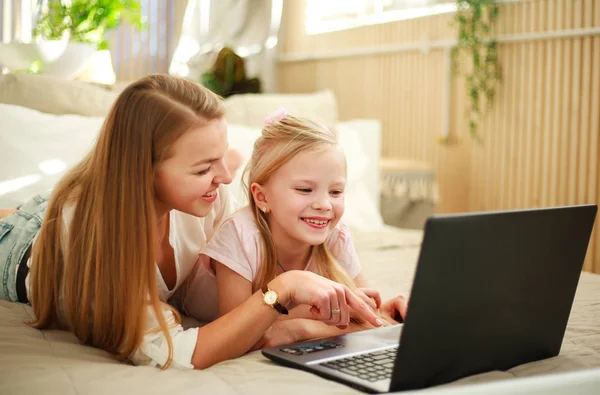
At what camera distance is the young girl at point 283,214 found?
1.19m

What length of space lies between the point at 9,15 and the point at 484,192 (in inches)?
99.1

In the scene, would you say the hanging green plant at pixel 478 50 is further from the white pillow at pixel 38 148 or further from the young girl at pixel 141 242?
the young girl at pixel 141 242

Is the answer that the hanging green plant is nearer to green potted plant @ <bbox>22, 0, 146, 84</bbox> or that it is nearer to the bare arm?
green potted plant @ <bbox>22, 0, 146, 84</bbox>

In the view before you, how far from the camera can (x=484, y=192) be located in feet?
10.3

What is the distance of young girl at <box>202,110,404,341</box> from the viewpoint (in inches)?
47.0

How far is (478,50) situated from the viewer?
3045 millimetres

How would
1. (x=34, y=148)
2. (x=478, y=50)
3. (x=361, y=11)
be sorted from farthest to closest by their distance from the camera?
(x=361, y=11) → (x=478, y=50) → (x=34, y=148)

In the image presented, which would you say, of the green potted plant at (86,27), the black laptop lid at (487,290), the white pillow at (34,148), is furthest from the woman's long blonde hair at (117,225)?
the green potted plant at (86,27)

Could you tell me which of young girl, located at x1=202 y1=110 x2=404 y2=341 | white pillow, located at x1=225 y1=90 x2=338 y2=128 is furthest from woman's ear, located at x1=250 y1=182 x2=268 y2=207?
white pillow, located at x1=225 y1=90 x2=338 y2=128

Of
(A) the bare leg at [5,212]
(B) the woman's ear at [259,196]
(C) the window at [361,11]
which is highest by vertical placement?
(C) the window at [361,11]

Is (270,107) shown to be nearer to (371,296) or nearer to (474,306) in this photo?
(371,296)

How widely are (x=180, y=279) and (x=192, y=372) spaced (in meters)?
0.34

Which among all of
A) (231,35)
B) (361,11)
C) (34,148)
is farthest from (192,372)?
(231,35)

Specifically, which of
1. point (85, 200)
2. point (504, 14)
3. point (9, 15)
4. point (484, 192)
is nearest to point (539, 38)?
point (504, 14)
